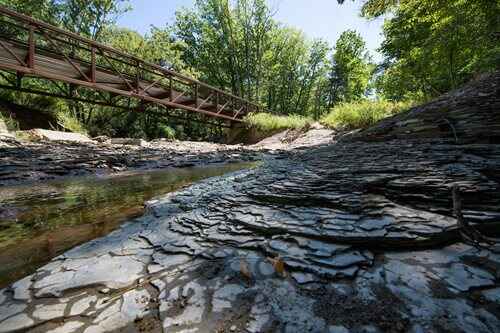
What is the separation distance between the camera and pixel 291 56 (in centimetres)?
2612

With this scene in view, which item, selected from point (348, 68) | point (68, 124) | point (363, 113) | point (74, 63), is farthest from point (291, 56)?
point (74, 63)

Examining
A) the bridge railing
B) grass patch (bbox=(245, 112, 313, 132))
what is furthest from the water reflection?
grass patch (bbox=(245, 112, 313, 132))

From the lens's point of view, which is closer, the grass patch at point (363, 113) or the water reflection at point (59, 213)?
the water reflection at point (59, 213)

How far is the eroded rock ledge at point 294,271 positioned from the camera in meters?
0.89

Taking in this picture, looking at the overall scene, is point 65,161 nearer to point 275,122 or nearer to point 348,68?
point 275,122

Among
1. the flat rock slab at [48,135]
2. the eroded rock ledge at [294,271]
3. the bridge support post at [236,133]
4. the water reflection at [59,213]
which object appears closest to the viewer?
the eroded rock ledge at [294,271]

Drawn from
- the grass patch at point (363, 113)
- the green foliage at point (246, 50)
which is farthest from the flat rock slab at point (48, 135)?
the green foliage at point (246, 50)

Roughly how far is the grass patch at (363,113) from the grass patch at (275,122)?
2120 mm

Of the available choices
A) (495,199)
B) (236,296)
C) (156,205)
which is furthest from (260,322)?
(156,205)

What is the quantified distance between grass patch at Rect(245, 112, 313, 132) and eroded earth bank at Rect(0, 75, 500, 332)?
33.2ft

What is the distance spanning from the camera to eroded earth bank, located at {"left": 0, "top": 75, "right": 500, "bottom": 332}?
90 cm

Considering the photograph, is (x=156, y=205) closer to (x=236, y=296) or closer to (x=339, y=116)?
(x=236, y=296)

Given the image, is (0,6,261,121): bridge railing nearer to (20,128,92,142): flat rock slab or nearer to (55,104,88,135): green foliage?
(20,128,92,142): flat rock slab

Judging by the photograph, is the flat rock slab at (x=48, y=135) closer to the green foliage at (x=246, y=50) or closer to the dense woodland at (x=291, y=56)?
the dense woodland at (x=291, y=56)
